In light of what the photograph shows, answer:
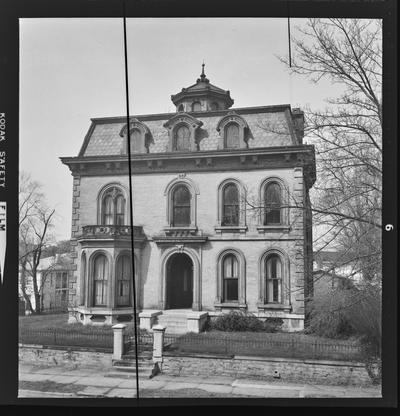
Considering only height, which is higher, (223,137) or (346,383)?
(223,137)

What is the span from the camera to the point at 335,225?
634cm

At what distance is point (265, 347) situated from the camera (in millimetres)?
6305

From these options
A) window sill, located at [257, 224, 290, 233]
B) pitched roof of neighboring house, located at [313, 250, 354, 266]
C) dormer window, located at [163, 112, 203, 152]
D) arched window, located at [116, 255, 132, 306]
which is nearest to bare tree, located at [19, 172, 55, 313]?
arched window, located at [116, 255, 132, 306]

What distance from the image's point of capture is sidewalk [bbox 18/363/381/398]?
6059 mm

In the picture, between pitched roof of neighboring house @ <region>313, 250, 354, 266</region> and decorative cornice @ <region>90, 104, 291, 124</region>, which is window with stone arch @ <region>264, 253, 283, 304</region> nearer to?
pitched roof of neighboring house @ <region>313, 250, 354, 266</region>

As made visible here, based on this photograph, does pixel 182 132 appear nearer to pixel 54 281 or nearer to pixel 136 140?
pixel 136 140

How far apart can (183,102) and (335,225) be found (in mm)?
2713

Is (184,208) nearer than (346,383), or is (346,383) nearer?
(346,383)

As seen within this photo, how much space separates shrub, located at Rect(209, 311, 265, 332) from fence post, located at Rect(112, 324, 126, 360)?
3.99ft

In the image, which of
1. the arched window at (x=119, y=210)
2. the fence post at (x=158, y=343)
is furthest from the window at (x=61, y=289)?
the fence post at (x=158, y=343)

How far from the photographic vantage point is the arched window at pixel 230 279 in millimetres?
6453

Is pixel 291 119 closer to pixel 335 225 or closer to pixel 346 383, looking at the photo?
pixel 335 225

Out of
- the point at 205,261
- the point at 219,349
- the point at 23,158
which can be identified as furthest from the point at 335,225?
the point at 23,158

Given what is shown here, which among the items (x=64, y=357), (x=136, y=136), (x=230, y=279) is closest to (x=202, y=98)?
(x=136, y=136)
